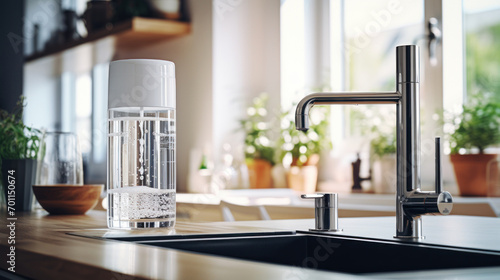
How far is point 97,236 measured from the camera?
0.99m

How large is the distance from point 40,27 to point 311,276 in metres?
5.37

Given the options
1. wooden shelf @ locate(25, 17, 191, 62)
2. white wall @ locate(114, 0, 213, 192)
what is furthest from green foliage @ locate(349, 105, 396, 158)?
wooden shelf @ locate(25, 17, 191, 62)

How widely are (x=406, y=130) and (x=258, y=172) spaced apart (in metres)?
2.52

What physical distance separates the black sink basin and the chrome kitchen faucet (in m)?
0.05

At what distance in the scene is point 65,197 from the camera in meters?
1.60

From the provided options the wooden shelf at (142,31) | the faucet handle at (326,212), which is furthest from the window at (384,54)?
the faucet handle at (326,212)

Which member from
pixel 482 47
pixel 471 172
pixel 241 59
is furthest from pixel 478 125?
pixel 241 59

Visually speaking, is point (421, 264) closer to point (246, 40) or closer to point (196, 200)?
point (196, 200)

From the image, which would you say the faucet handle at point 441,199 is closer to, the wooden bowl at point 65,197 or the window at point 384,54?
the wooden bowl at point 65,197

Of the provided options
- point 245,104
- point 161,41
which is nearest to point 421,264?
point 245,104

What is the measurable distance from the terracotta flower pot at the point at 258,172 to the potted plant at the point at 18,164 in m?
1.77

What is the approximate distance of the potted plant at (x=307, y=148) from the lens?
3.32m

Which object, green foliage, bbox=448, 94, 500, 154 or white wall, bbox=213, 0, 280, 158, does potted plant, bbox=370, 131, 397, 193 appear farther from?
white wall, bbox=213, 0, 280, 158

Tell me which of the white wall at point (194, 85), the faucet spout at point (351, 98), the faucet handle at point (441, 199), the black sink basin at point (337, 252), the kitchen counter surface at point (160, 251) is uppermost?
the white wall at point (194, 85)
